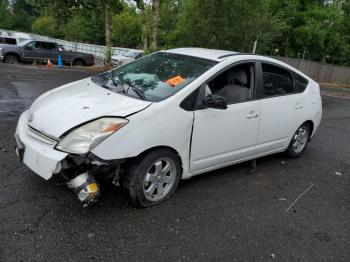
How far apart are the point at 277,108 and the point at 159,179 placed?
6.89 ft

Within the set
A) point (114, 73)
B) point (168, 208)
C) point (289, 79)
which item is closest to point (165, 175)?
point (168, 208)

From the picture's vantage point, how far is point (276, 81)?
5.03 metres

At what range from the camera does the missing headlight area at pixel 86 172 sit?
3264 millimetres

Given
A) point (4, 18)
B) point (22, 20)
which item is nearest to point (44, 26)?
point (4, 18)

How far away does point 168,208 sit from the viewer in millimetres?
3836

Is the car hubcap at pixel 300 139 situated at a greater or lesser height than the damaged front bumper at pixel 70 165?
lesser

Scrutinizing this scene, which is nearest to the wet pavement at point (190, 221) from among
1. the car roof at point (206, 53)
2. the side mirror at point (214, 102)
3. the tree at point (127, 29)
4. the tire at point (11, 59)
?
the side mirror at point (214, 102)

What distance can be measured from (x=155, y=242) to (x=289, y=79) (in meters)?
3.31

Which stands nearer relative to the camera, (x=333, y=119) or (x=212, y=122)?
(x=212, y=122)

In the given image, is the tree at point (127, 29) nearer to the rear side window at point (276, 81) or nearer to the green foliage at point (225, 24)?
the green foliage at point (225, 24)

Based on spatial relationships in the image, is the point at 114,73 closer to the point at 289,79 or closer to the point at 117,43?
the point at 289,79

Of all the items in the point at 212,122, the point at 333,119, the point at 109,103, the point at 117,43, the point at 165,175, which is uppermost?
the point at 109,103

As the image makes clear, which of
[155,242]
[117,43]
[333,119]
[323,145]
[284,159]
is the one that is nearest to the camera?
[155,242]

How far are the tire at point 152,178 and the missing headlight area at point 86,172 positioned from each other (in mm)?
233
